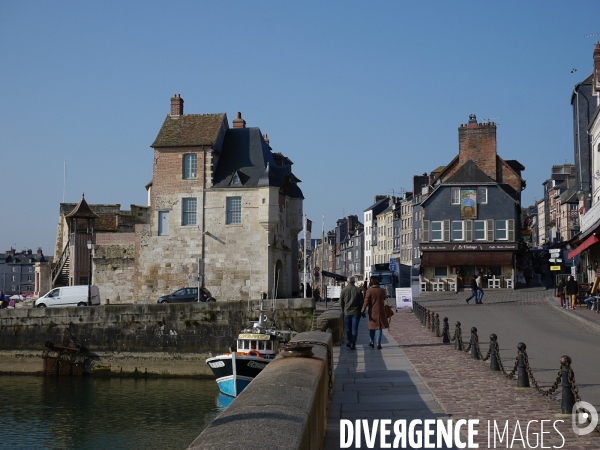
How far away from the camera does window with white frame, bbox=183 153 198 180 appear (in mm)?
41156

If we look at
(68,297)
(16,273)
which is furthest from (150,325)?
(16,273)

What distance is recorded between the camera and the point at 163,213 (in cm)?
4125

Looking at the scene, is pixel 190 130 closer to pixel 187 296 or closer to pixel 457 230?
pixel 187 296

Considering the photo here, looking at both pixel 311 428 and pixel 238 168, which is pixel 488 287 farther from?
pixel 311 428

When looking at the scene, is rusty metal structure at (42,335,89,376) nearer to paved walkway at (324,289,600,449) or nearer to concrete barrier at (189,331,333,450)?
paved walkway at (324,289,600,449)

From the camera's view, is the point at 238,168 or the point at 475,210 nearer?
the point at 238,168

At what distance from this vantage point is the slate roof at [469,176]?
4856cm

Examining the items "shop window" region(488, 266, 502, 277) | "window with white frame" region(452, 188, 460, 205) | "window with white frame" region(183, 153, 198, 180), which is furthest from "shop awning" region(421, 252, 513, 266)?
"window with white frame" region(183, 153, 198, 180)

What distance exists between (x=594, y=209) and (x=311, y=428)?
93.9 feet

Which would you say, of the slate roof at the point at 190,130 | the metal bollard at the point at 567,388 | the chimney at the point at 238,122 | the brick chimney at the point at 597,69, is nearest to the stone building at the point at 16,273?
the chimney at the point at 238,122

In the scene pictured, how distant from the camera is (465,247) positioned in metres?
47.4

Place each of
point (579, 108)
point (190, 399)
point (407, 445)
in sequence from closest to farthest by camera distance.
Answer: point (407, 445) < point (190, 399) < point (579, 108)

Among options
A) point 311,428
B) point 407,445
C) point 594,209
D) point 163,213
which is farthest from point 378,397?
point 163,213

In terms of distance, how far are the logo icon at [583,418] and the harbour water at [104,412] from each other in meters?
12.7
